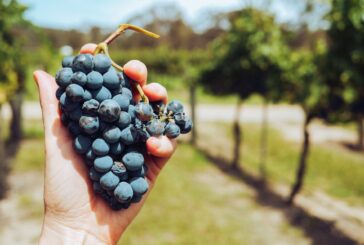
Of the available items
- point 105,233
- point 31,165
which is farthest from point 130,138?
point 31,165

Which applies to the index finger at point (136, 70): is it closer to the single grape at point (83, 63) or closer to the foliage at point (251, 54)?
the single grape at point (83, 63)

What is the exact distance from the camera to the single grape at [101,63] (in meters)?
1.83

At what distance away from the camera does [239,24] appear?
28.0ft

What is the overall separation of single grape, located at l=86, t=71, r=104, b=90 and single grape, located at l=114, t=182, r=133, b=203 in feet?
1.48

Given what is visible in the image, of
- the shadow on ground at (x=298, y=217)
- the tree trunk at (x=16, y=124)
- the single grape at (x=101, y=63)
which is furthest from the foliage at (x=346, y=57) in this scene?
the tree trunk at (x=16, y=124)

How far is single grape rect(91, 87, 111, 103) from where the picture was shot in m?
1.88

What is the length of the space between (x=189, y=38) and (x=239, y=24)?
2263 inches

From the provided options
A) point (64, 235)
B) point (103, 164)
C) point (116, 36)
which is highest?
point (116, 36)

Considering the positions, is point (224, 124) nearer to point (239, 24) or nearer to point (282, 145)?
point (282, 145)

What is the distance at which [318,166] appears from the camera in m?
9.52

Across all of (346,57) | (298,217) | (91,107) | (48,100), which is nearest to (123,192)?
(91,107)

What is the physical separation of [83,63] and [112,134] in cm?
33

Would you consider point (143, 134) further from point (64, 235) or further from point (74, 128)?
point (64, 235)

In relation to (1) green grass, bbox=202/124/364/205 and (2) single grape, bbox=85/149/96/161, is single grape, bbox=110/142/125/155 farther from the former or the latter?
(1) green grass, bbox=202/124/364/205
